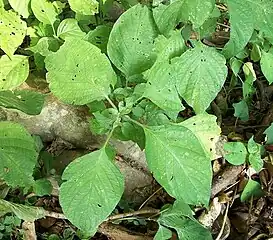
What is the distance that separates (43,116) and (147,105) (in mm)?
353

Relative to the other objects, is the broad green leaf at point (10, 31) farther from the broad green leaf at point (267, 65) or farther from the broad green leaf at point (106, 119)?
the broad green leaf at point (267, 65)

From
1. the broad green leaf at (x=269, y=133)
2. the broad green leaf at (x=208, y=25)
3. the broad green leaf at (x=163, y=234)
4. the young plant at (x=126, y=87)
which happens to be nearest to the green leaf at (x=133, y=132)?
the young plant at (x=126, y=87)

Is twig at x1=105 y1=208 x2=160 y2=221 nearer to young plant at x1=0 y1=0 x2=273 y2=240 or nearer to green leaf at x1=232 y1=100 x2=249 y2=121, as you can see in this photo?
young plant at x1=0 y1=0 x2=273 y2=240

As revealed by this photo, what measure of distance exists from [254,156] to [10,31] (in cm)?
81

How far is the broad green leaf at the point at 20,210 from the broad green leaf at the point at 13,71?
1.05 feet

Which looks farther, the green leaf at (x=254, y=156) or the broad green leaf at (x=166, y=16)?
the green leaf at (x=254, y=156)

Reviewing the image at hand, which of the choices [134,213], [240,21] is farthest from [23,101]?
[240,21]

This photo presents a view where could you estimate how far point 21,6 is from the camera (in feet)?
4.99

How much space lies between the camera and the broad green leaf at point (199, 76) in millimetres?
1414

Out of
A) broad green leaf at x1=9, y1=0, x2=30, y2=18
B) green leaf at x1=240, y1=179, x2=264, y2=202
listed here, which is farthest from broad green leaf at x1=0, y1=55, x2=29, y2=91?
green leaf at x1=240, y1=179, x2=264, y2=202

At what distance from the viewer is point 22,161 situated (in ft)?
4.39

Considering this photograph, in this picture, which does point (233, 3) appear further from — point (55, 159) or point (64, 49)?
point (55, 159)

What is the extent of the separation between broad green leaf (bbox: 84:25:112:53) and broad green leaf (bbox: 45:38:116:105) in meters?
0.17

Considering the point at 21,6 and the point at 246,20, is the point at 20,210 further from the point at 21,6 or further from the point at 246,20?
the point at 246,20
